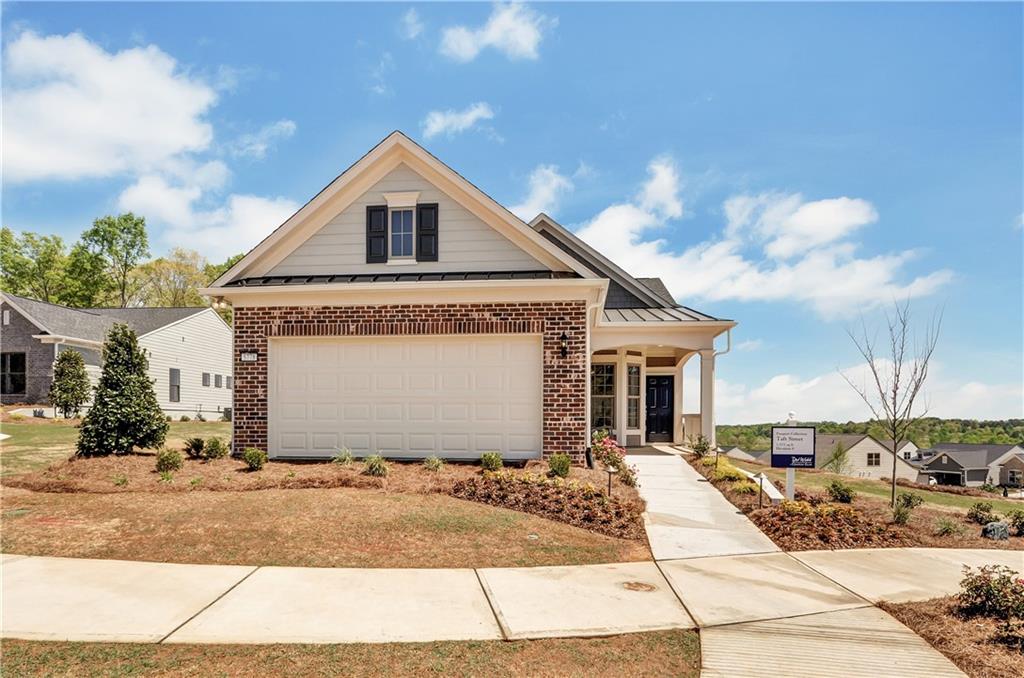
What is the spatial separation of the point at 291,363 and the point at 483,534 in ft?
23.3

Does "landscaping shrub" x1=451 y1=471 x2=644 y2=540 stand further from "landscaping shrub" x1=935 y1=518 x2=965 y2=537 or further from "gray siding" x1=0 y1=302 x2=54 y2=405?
"gray siding" x1=0 y1=302 x2=54 y2=405

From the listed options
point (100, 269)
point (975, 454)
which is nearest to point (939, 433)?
point (975, 454)

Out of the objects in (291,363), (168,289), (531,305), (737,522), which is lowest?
(737,522)

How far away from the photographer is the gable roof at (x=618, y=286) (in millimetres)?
17531

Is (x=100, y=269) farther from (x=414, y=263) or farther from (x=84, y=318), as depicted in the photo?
(x=414, y=263)

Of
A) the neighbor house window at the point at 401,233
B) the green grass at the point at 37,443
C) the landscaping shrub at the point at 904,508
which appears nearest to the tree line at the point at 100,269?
the green grass at the point at 37,443

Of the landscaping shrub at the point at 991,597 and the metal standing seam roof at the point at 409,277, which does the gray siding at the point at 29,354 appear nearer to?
the metal standing seam roof at the point at 409,277

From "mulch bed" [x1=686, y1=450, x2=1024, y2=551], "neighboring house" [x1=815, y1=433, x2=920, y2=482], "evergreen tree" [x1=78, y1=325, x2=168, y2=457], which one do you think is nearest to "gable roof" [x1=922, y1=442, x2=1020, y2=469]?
"neighboring house" [x1=815, y1=433, x2=920, y2=482]

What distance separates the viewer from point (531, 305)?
40.7 ft

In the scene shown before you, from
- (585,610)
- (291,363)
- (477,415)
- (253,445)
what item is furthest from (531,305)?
(585,610)

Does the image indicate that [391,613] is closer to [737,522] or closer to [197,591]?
[197,591]

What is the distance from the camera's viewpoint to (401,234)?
531 inches

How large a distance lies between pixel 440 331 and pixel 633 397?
26.9ft

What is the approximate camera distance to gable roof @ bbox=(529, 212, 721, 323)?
17.5 metres
